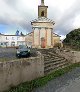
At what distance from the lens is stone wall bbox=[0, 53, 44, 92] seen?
16.7 m

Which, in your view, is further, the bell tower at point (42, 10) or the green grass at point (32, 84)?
the bell tower at point (42, 10)

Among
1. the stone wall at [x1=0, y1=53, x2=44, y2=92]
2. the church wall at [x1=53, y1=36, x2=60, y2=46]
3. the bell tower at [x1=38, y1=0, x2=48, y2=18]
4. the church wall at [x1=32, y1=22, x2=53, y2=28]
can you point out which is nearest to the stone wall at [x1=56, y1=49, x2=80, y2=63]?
the stone wall at [x1=0, y1=53, x2=44, y2=92]

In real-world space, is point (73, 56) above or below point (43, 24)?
below

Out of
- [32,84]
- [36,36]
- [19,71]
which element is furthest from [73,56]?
[36,36]

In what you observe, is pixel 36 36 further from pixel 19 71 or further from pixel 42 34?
pixel 19 71

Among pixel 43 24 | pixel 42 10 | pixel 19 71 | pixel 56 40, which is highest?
pixel 42 10

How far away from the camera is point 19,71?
19.2m

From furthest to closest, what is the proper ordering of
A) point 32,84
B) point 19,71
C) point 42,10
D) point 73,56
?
1. point 42,10
2. point 73,56
3. point 32,84
4. point 19,71

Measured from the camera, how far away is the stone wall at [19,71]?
1670 cm

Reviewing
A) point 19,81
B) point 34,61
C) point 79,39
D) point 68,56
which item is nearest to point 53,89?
point 19,81

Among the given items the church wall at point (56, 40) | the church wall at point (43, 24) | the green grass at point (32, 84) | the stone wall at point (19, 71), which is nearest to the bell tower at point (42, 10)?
the church wall at point (43, 24)

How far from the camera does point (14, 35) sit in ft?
216

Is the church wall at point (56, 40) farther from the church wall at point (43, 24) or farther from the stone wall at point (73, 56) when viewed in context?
the stone wall at point (73, 56)

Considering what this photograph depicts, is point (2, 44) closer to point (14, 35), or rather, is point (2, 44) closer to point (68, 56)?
point (14, 35)
